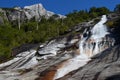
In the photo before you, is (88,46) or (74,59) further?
(88,46)

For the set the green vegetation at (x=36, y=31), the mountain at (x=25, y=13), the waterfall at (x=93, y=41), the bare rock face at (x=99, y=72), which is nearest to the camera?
the bare rock face at (x=99, y=72)

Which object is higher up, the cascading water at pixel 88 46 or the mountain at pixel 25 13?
the mountain at pixel 25 13

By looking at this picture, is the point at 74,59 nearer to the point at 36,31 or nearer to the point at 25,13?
the point at 36,31

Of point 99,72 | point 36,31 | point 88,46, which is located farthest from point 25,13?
point 99,72

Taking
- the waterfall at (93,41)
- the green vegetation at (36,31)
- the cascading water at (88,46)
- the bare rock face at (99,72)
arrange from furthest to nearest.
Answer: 1. the green vegetation at (36,31)
2. the waterfall at (93,41)
3. the cascading water at (88,46)
4. the bare rock face at (99,72)

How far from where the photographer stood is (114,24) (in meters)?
53.9

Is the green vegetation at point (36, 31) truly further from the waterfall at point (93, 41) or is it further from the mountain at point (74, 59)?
the waterfall at point (93, 41)

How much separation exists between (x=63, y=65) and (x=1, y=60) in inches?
660

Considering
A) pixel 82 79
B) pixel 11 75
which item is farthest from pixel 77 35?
pixel 82 79

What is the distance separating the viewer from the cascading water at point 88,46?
124 ft

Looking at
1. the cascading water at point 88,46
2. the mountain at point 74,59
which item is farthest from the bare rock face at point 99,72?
the cascading water at point 88,46

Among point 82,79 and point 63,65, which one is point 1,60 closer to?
point 63,65

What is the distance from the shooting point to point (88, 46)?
47688 mm

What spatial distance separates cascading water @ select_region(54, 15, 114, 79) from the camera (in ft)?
124
